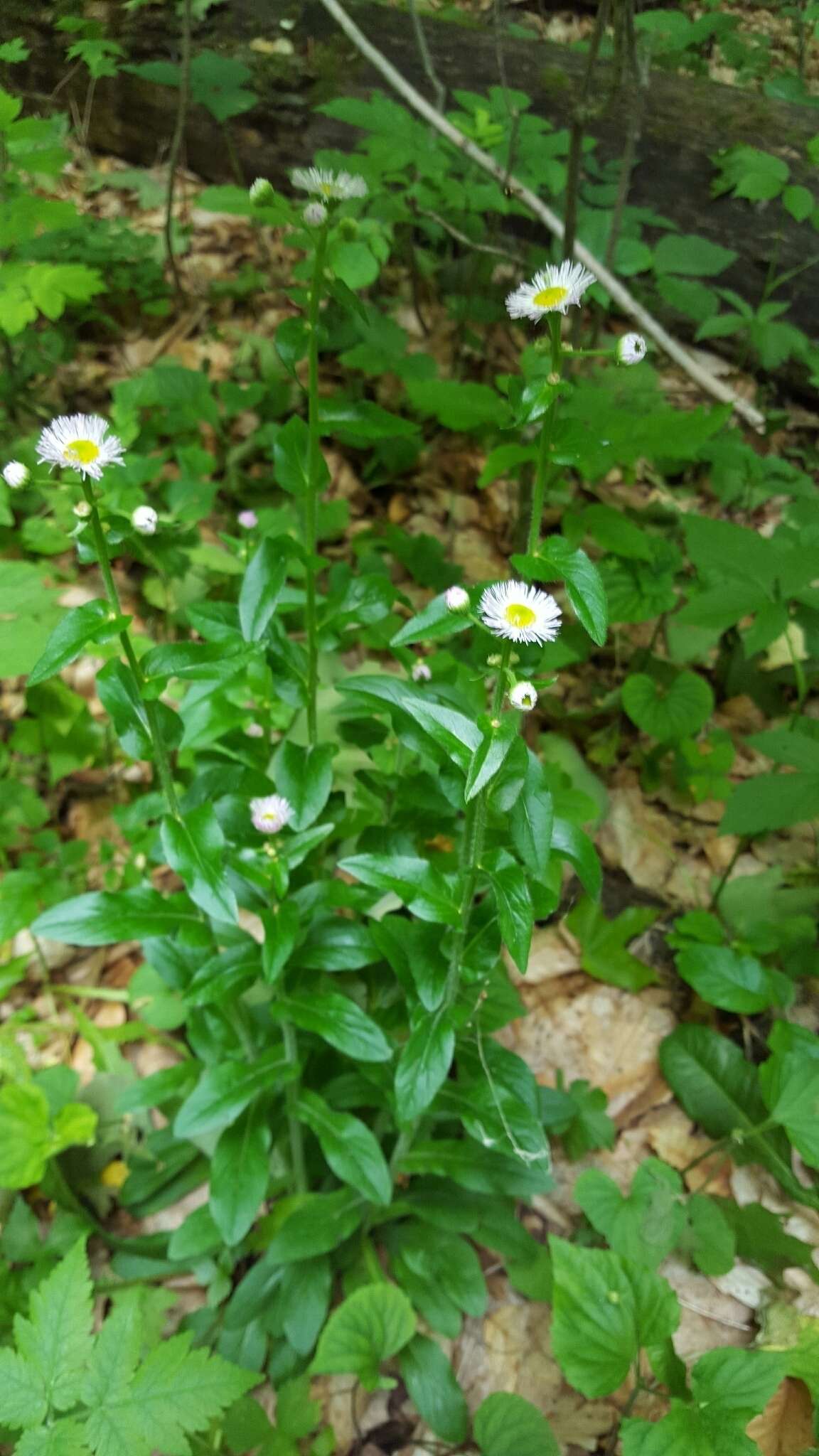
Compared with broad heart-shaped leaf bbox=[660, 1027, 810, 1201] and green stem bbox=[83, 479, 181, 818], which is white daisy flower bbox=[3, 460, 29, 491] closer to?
green stem bbox=[83, 479, 181, 818]

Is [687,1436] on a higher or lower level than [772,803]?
lower

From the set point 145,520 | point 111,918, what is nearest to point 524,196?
point 145,520

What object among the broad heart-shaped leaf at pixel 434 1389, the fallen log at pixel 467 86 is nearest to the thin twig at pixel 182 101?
the fallen log at pixel 467 86

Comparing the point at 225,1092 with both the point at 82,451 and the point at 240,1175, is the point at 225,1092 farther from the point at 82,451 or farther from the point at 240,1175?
the point at 82,451

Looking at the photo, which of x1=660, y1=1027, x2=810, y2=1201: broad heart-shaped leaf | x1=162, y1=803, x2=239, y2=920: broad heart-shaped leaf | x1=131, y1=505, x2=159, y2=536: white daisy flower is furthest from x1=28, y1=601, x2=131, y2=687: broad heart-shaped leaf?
x1=660, y1=1027, x2=810, y2=1201: broad heart-shaped leaf

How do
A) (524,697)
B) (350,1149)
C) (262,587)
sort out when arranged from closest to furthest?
1. (524,697)
2. (262,587)
3. (350,1149)

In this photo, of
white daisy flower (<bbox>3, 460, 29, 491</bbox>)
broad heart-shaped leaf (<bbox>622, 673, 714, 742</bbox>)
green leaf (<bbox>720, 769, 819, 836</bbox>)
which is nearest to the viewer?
white daisy flower (<bbox>3, 460, 29, 491</bbox>)

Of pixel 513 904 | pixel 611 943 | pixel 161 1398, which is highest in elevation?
pixel 513 904

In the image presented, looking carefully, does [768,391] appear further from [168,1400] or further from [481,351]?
[168,1400]
